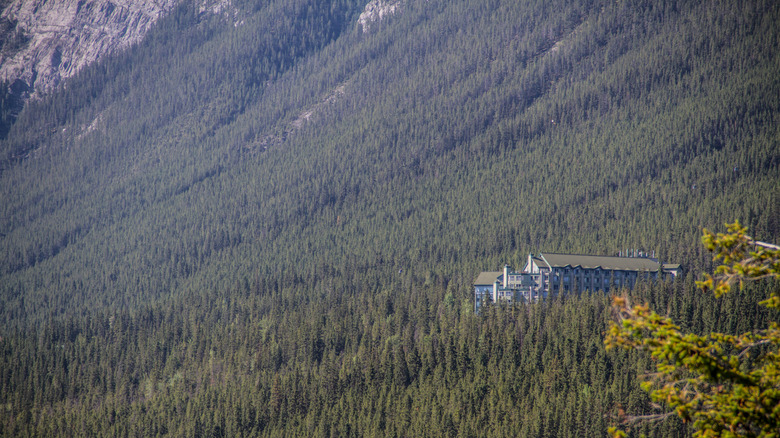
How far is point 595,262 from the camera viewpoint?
584 feet

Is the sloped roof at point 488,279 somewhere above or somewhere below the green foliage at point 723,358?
below

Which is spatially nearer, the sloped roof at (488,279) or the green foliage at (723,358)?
the green foliage at (723,358)

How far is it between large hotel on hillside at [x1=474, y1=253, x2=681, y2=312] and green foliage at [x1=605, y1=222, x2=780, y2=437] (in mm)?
144200

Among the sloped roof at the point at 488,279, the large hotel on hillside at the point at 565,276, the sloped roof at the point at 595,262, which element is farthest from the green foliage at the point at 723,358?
the sloped roof at the point at 488,279

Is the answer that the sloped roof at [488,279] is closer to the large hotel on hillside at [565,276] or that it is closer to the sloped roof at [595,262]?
the large hotel on hillside at [565,276]

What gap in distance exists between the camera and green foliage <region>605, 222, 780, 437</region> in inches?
959

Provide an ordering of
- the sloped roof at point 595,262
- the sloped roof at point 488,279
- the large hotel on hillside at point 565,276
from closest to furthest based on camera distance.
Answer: the large hotel on hillside at point 565,276 < the sloped roof at point 595,262 < the sloped roof at point 488,279

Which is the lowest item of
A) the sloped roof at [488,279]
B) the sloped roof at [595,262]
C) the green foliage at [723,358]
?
the sloped roof at [488,279]

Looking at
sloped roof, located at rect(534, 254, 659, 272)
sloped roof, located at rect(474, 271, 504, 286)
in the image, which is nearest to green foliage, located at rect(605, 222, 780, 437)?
sloped roof, located at rect(534, 254, 659, 272)

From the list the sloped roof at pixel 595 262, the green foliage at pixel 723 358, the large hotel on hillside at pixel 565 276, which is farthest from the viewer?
the sloped roof at pixel 595 262

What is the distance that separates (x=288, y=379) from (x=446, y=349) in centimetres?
3519

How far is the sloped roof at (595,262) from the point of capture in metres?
174

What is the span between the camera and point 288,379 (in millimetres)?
175875

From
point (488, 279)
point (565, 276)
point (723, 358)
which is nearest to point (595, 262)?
point (565, 276)
